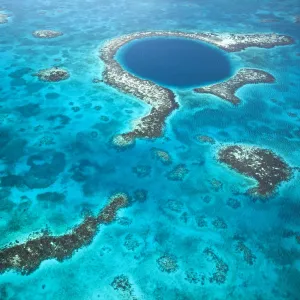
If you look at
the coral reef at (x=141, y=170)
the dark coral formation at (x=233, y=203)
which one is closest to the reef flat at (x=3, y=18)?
the coral reef at (x=141, y=170)

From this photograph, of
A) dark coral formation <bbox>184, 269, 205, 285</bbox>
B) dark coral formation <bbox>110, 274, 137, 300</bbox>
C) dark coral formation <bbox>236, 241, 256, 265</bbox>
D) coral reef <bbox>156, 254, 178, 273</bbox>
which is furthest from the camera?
dark coral formation <bbox>236, 241, 256, 265</bbox>

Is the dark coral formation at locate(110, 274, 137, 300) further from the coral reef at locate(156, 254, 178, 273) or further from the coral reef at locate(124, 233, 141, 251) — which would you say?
the coral reef at locate(156, 254, 178, 273)

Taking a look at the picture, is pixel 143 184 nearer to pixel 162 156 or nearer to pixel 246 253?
pixel 162 156

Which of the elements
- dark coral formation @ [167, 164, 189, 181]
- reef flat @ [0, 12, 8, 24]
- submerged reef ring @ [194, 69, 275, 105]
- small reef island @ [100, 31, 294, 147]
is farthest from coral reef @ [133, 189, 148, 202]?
reef flat @ [0, 12, 8, 24]

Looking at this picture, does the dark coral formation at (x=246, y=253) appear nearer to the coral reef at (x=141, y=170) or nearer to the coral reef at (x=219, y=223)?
the coral reef at (x=219, y=223)

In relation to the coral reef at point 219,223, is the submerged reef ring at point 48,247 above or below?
below

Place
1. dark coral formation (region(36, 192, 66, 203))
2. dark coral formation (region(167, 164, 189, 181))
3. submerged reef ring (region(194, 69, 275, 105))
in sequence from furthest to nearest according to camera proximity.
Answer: submerged reef ring (region(194, 69, 275, 105)) < dark coral formation (region(167, 164, 189, 181)) < dark coral formation (region(36, 192, 66, 203))

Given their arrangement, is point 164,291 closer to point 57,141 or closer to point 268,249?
point 268,249
